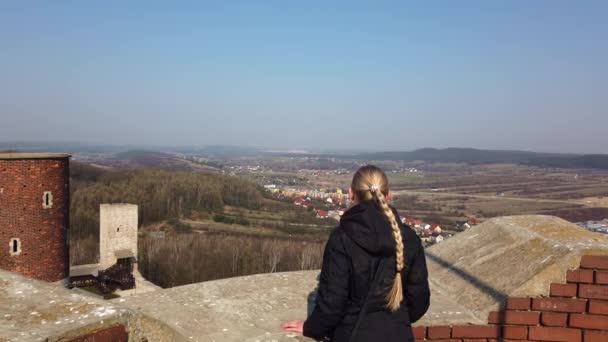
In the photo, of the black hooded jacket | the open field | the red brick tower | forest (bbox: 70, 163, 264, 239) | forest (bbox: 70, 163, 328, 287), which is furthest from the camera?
forest (bbox: 70, 163, 264, 239)

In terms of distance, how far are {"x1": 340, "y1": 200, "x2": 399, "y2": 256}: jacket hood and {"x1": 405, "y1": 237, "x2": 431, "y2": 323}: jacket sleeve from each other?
20 cm

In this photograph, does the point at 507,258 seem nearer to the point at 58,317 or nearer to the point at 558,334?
the point at 558,334

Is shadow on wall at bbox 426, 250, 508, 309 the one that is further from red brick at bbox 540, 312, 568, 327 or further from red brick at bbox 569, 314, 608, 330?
red brick at bbox 569, 314, 608, 330

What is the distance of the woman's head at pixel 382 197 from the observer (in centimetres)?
225

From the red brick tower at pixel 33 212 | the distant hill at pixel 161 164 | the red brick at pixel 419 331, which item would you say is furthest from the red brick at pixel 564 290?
the distant hill at pixel 161 164

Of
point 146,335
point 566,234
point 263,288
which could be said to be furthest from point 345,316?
point 566,234

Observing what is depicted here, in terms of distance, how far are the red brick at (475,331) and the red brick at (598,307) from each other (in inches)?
20.9

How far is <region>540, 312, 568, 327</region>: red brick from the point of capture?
2.89 meters

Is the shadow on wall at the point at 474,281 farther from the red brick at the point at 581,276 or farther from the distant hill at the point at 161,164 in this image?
the distant hill at the point at 161,164

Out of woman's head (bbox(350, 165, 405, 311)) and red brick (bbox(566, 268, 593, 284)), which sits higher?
woman's head (bbox(350, 165, 405, 311))

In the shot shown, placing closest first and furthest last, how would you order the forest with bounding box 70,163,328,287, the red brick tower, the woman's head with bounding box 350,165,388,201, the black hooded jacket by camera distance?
the black hooded jacket, the woman's head with bounding box 350,165,388,201, the red brick tower, the forest with bounding box 70,163,328,287

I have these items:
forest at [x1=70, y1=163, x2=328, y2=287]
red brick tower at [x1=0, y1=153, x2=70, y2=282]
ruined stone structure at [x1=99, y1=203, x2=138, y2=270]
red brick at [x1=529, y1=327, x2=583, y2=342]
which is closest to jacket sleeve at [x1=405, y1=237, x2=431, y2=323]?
red brick at [x1=529, y1=327, x2=583, y2=342]

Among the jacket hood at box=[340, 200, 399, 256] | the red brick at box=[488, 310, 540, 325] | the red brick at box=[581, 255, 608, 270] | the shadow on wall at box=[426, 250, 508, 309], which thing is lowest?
the red brick at box=[488, 310, 540, 325]

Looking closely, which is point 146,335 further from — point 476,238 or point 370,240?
point 476,238
